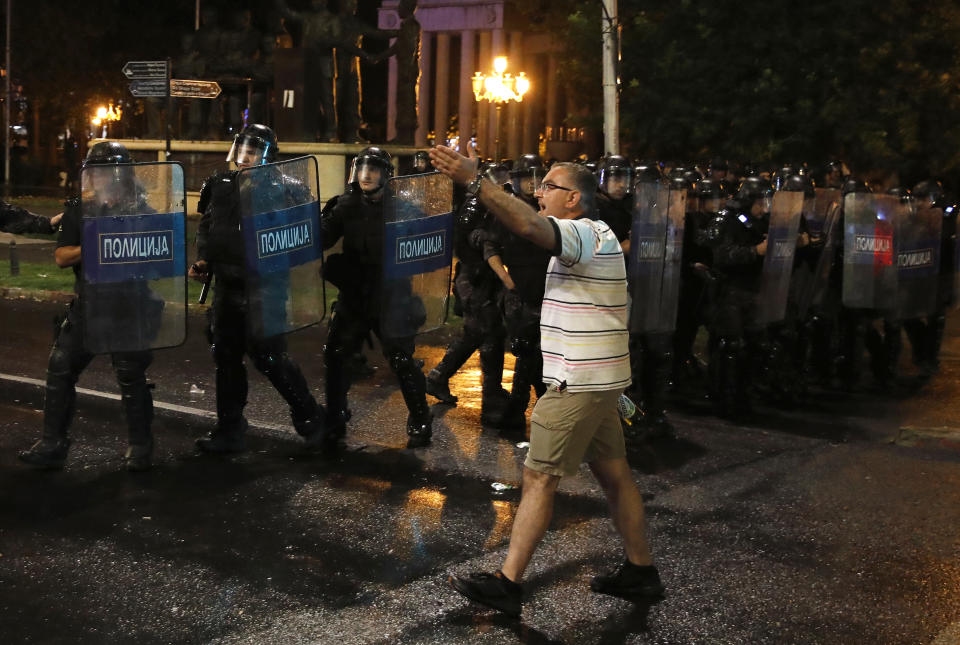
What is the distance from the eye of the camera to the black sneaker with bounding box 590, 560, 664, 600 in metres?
4.84

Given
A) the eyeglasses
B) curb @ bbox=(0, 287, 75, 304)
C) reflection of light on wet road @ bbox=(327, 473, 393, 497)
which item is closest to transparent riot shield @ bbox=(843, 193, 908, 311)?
reflection of light on wet road @ bbox=(327, 473, 393, 497)

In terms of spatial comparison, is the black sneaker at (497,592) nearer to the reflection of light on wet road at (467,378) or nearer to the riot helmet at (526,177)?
the riot helmet at (526,177)

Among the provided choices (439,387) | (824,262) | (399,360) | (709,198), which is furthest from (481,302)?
(824,262)

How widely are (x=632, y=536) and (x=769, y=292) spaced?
4.19m

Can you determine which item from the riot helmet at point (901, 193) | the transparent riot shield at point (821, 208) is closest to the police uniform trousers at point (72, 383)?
the transparent riot shield at point (821, 208)

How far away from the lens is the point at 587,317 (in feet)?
15.2

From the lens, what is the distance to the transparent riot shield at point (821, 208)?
960cm

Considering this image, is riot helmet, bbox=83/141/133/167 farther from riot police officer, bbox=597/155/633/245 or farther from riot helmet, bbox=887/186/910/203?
riot helmet, bbox=887/186/910/203

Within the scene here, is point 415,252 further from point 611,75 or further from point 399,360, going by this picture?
point 611,75

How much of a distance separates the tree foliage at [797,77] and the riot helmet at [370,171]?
48.8 feet

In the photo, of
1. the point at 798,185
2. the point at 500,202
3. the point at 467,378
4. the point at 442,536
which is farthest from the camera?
the point at 467,378

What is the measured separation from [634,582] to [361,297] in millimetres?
2989

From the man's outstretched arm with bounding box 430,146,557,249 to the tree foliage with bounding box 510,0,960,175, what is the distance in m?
17.2

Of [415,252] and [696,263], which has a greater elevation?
[415,252]
